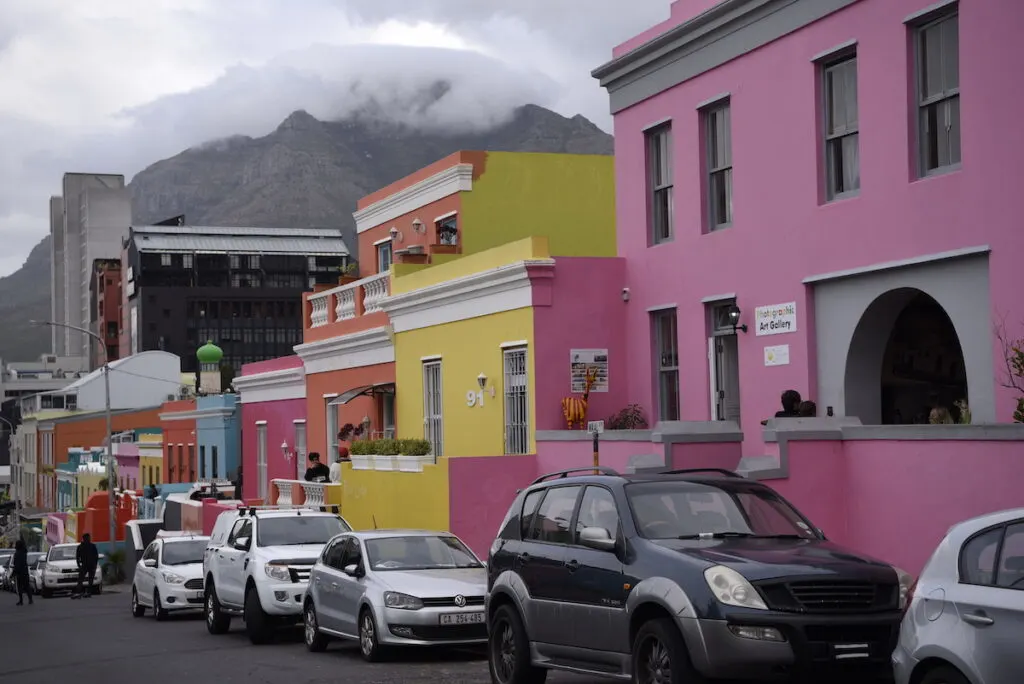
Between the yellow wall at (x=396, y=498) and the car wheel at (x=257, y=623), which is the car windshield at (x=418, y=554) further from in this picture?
the yellow wall at (x=396, y=498)

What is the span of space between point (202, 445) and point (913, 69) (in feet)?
114

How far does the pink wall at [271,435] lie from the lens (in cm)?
3825

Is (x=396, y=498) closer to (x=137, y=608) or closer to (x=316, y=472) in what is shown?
(x=316, y=472)

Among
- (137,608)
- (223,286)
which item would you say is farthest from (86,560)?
(223,286)

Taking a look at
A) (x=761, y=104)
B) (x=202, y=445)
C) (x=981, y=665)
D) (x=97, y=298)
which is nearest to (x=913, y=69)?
(x=761, y=104)

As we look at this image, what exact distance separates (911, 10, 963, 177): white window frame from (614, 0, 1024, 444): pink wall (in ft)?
0.51

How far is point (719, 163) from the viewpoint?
69.8ft

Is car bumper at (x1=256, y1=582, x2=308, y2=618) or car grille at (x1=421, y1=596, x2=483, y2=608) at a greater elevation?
car grille at (x1=421, y1=596, x2=483, y2=608)

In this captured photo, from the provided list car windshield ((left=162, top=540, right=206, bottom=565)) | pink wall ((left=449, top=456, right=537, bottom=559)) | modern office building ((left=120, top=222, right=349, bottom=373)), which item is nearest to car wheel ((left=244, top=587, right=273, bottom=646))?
pink wall ((left=449, top=456, right=537, bottom=559))

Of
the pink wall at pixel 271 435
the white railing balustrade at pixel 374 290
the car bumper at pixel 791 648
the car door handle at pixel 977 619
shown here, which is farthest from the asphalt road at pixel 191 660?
the pink wall at pixel 271 435

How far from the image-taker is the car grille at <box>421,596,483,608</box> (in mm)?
16359

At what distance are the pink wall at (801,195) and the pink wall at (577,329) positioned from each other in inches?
9.4

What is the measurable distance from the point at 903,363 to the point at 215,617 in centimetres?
1067

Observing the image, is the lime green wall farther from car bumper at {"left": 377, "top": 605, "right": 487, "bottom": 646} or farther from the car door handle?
the car door handle
